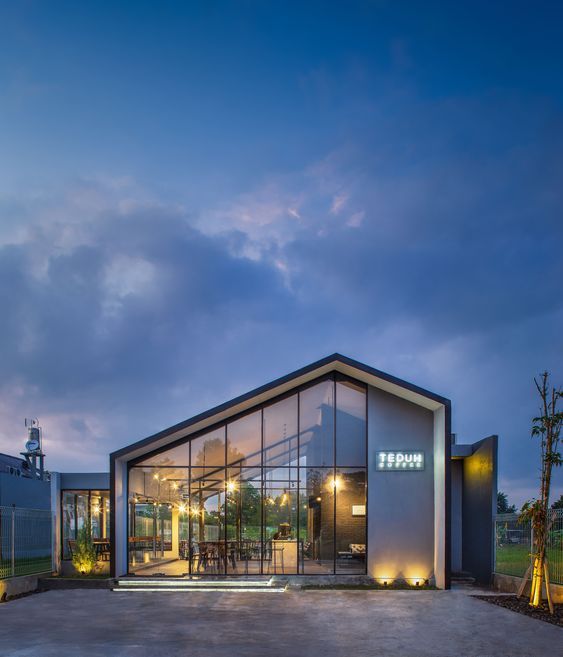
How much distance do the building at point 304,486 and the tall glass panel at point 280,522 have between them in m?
0.03

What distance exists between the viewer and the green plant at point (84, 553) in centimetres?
1714

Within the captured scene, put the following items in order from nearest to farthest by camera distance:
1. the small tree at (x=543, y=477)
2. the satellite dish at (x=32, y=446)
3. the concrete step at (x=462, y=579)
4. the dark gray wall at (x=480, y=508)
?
the small tree at (x=543, y=477)
the dark gray wall at (x=480, y=508)
the concrete step at (x=462, y=579)
the satellite dish at (x=32, y=446)

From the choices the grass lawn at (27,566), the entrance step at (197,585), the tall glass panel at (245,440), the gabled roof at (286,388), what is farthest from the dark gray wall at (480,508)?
the grass lawn at (27,566)

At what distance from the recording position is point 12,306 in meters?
23.3

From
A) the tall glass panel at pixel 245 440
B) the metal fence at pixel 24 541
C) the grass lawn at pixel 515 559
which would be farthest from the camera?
the tall glass panel at pixel 245 440

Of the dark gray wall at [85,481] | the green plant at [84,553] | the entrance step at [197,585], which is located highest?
the dark gray wall at [85,481]

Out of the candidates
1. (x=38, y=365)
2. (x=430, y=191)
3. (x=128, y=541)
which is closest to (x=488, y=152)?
(x=430, y=191)

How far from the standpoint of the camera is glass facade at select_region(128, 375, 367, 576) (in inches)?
662

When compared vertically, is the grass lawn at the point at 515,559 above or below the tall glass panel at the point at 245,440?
below

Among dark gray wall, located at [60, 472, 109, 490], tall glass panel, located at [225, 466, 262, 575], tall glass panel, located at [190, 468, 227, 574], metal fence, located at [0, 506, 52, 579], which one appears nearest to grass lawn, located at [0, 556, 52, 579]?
metal fence, located at [0, 506, 52, 579]

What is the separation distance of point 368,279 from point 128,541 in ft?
46.1

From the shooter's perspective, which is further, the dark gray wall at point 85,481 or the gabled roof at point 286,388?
the dark gray wall at point 85,481

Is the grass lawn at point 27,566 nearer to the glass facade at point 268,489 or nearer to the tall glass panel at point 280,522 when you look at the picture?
the glass facade at point 268,489

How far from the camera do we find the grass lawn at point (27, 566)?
14.5m
